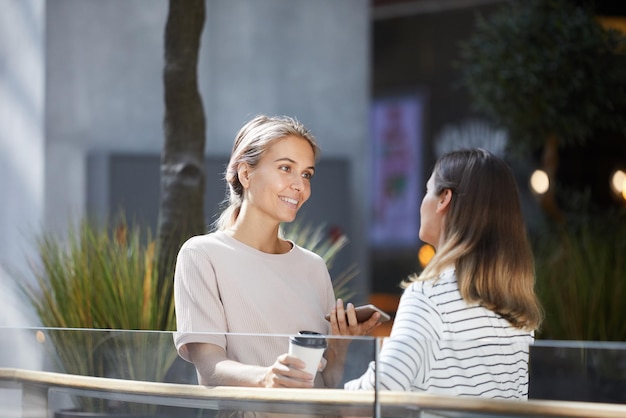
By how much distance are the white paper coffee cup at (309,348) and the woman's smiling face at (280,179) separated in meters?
0.42

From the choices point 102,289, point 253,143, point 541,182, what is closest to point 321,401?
point 253,143

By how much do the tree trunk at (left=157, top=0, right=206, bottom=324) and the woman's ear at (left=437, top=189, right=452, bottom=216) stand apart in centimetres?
195

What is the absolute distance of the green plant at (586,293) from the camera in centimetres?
495

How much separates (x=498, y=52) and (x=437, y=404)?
5179 millimetres

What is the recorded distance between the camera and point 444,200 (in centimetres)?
197

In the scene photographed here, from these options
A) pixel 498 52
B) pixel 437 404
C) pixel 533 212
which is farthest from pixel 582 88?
pixel 437 404

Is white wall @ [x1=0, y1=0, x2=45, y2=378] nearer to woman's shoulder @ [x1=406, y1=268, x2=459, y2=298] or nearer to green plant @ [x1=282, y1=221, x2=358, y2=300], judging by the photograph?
green plant @ [x1=282, y1=221, x2=358, y2=300]

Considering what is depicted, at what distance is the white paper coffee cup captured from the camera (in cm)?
177

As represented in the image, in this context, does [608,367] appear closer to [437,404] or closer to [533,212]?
[437,404]

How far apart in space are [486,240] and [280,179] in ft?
1.66

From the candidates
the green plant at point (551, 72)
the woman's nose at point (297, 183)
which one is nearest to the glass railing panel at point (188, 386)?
the woman's nose at point (297, 183)

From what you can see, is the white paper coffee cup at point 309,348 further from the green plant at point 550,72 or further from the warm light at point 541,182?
the warm light at point 541,182

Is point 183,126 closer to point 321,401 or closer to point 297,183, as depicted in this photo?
point 297,183

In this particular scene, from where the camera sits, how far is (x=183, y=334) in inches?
73.6
